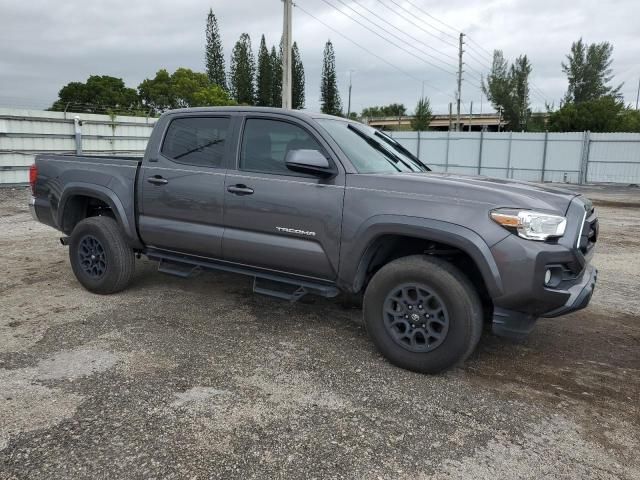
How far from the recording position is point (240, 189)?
13.7ft

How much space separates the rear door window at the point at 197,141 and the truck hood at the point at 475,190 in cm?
142

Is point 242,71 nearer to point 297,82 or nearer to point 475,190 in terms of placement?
point 297,82

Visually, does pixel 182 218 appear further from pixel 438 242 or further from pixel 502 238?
pixel 502 238

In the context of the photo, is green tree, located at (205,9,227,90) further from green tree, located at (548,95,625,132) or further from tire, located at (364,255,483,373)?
tire, located at (364,255,483,373)

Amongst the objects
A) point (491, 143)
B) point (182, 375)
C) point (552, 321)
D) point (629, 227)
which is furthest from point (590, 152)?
point (182, 375)

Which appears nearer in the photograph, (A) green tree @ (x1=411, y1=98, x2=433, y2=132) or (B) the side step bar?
(B) the side step bar

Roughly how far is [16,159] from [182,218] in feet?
39.1

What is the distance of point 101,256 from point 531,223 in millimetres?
3944

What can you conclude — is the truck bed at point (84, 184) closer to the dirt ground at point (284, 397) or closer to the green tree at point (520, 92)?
the dirt ground at point (284, 397)

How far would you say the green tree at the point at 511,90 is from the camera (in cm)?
5725

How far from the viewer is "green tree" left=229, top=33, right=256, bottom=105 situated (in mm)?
62175

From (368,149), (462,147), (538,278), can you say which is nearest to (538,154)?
(462,147)

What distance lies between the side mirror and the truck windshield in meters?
0.24

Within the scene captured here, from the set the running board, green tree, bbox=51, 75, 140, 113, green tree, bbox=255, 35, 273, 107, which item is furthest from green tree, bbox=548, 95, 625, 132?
green tree, bbox=51, 75, 140, 113
